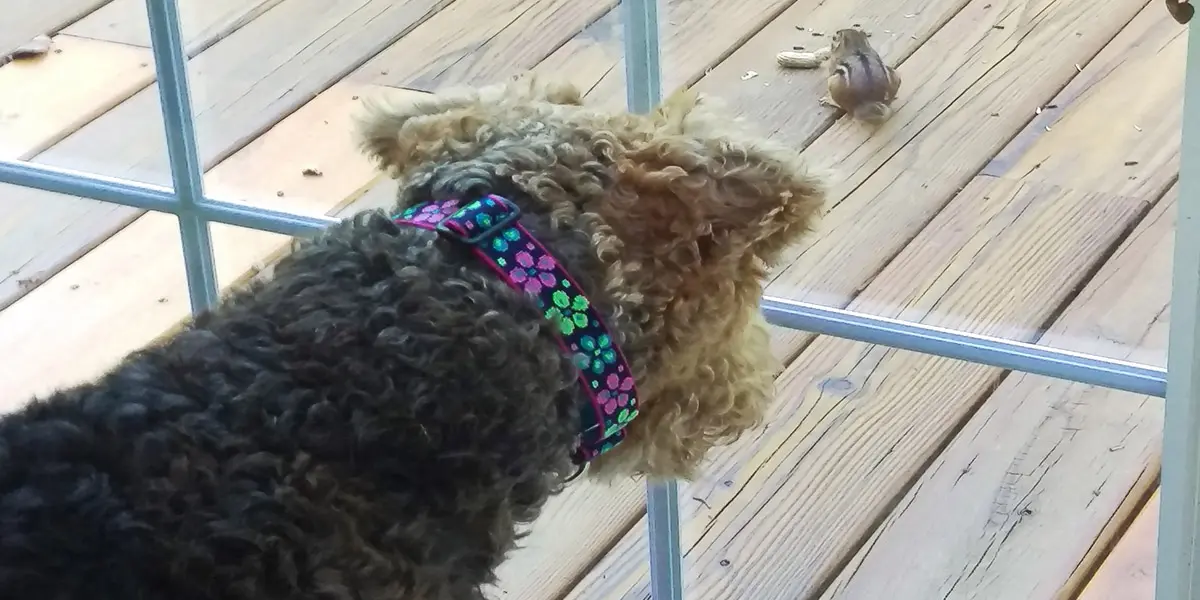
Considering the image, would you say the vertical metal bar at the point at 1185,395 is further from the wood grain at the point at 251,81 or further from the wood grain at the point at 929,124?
the wood grain at the point at 251,81

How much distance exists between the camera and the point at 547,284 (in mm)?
725

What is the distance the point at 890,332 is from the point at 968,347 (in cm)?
6

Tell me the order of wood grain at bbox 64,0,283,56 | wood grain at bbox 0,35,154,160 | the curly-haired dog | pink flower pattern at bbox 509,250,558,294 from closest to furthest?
the curly-haired dog < pink flower pattern at bbox 509,250,558,294 < wood grain at bbox 64,0,283,56 < wood grain at bbox 0,35,154,160

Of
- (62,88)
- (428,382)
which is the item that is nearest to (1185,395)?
(428,382)

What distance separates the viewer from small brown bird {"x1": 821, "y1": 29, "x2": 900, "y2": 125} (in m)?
1.03

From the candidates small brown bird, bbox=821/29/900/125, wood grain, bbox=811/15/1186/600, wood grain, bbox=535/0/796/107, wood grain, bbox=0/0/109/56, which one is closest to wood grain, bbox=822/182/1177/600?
wood grain, bbox=811/15/1186/600

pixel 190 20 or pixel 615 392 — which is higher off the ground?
pixel 190 20

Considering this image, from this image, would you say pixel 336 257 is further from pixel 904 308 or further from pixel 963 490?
pixel 963 490

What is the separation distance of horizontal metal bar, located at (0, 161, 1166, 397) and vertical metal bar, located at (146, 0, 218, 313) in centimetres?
2

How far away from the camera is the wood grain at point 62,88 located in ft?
4.58

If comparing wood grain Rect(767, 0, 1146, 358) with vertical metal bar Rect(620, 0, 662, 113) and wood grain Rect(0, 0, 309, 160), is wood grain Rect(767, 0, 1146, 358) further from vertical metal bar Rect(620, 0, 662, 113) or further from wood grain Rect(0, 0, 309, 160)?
wood grain Rect(0, 0, 309, 160)

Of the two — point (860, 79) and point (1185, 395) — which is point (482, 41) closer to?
point (860, 79)

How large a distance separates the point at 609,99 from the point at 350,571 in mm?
526

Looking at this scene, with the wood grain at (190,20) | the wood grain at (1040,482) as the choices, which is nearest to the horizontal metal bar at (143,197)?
the wood grain at (190,20)
